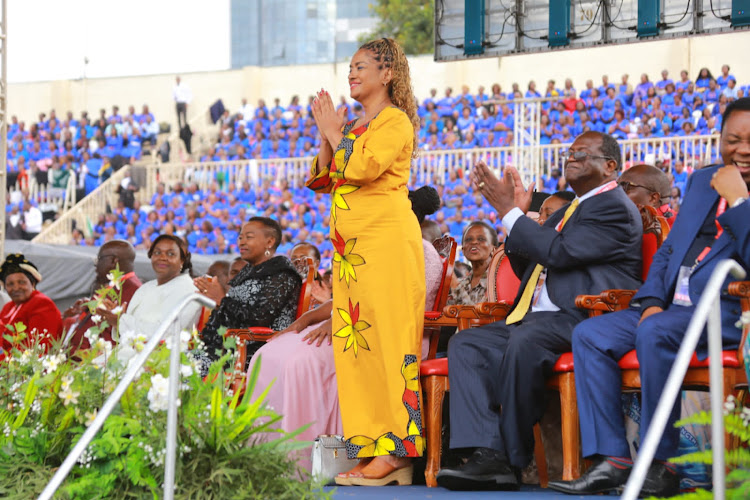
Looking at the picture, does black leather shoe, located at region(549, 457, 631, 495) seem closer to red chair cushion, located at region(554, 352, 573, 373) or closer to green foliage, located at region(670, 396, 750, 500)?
red chair cushion, located at region(554, 352, 573, 373)

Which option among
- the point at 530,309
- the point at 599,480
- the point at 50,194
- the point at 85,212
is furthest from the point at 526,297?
the point at 50,194

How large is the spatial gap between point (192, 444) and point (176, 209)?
17741 mm

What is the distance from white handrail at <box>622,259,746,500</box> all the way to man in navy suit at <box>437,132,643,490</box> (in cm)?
142

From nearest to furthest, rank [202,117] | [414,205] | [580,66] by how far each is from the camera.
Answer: [414,205], [580,66], [202,117]

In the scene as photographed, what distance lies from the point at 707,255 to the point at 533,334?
0.73 m

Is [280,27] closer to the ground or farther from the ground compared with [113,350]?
farther from the ground

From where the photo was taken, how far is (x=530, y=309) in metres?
4.55

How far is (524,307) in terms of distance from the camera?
14.6ft

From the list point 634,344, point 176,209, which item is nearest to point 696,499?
point 634,344

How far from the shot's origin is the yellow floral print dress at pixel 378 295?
425 cm

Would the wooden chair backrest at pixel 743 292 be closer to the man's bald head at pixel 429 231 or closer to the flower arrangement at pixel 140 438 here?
the flower arrangement at pixel 140 438

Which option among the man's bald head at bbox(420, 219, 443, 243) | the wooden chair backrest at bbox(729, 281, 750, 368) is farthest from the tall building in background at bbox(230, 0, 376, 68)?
the wooden chair backrest at bbox(729, 281, 750, 368)

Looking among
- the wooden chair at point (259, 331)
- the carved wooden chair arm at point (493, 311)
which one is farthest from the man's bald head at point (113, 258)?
the carved wooden chair arm at point (493, 311)

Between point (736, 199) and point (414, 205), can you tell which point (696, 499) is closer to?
point (736, 199)
